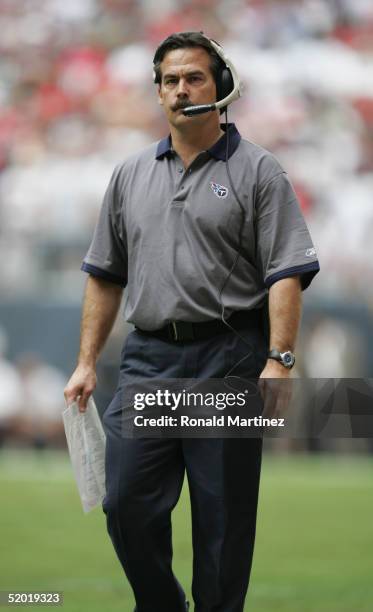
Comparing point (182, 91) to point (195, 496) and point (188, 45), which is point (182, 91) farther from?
point (195, 496)

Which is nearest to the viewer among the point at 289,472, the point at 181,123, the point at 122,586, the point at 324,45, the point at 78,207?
the point at 181,123

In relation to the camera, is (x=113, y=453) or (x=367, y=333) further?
(x=367, y=333)

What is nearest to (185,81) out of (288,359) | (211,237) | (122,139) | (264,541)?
(211,237)

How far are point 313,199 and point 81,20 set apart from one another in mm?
3760

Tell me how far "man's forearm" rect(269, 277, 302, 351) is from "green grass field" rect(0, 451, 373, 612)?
6.40ft

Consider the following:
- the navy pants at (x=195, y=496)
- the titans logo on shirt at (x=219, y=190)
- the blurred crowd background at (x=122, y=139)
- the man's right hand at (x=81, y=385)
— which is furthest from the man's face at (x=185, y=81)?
the blurred crowd background at (x=122, y=139)

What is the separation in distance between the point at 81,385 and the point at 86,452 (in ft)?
0.78

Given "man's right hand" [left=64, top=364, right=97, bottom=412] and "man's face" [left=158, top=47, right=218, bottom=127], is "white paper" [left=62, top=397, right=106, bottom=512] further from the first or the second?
"man's face" [left=158, top=47, right=218, bottom=127]

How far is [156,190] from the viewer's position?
418 centimetres

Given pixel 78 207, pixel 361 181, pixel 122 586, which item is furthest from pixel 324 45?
pixel 122 586

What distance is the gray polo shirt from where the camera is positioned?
4055mm

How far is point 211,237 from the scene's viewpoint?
4.08m

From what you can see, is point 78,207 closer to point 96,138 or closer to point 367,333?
point 96,138

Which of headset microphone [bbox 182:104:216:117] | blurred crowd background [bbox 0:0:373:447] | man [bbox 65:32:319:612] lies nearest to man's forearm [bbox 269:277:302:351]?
man [bbox 65:32:319:612]
